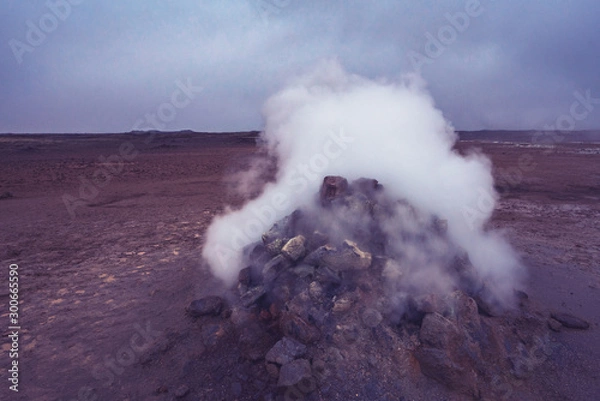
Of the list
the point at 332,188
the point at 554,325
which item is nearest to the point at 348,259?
the point at 332,188

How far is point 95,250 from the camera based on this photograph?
26.5 ft

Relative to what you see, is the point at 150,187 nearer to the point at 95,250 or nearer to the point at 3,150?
the point at 95,250

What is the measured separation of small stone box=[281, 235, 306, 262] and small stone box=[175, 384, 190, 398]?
210 cm

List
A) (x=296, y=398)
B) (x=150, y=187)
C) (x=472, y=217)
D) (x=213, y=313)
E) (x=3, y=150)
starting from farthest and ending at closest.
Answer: (x=3, y=150) < (x=150, y=187) < (x=472, y=217) < (x=213, y=313) < (x=296, y=398)

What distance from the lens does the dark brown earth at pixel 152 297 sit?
3.91 metres

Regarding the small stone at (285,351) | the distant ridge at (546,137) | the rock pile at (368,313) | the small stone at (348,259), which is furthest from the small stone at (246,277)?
the distant ridge at (546,137)

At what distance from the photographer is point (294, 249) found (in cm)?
498

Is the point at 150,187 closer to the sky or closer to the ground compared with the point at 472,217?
closer to the sky

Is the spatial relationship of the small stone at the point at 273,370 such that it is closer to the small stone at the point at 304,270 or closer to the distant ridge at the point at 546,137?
the small stone at the point at 304,270

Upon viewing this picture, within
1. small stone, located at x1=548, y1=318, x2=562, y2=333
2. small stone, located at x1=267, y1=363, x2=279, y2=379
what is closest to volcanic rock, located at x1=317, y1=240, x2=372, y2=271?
small stone, located at x1=267, y1=363, x2=279, y2=379

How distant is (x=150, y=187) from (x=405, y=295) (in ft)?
49.9

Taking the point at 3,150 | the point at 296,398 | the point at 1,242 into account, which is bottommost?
the point at 296,398

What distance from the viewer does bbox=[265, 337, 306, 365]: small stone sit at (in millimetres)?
3756

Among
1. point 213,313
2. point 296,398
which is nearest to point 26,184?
point 213,313
